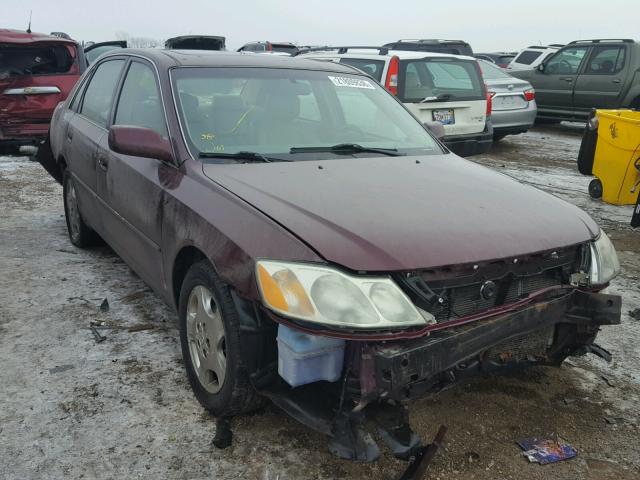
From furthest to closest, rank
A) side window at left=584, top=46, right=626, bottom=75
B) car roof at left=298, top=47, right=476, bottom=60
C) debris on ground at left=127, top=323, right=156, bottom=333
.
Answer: side window at left=584, top=46, right=626, bottom=75
car roof at left=298, top=47, right=476, bottom=60
debris on ground at left=127, top=323, right=156, bottom=333

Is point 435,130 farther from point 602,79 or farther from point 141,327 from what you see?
point 602,79

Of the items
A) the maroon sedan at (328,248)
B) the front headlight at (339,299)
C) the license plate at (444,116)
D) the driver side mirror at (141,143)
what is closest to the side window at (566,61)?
the license plate at (444,116)

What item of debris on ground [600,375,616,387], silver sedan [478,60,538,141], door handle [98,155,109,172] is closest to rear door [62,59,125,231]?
door handle [98,155,109,172]

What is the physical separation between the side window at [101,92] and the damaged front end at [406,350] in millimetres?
2467

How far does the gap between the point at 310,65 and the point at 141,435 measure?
245cm

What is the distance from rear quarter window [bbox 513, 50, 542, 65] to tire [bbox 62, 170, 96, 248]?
12889 millimetres

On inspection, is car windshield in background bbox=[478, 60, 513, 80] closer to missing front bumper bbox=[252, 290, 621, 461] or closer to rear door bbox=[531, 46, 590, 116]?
rear door bbox=[531, 46, 590, 116]

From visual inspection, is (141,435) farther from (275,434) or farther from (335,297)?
(335,297)

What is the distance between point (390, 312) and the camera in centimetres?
215

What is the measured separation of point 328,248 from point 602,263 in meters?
1.36

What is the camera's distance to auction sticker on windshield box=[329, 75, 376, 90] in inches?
154

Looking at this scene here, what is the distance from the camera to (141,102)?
3670 millimetres

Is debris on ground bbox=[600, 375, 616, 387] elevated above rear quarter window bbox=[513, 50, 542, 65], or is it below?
below

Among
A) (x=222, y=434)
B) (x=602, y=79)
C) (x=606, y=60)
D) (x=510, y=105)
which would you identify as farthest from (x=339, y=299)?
(x=606, y=60)
